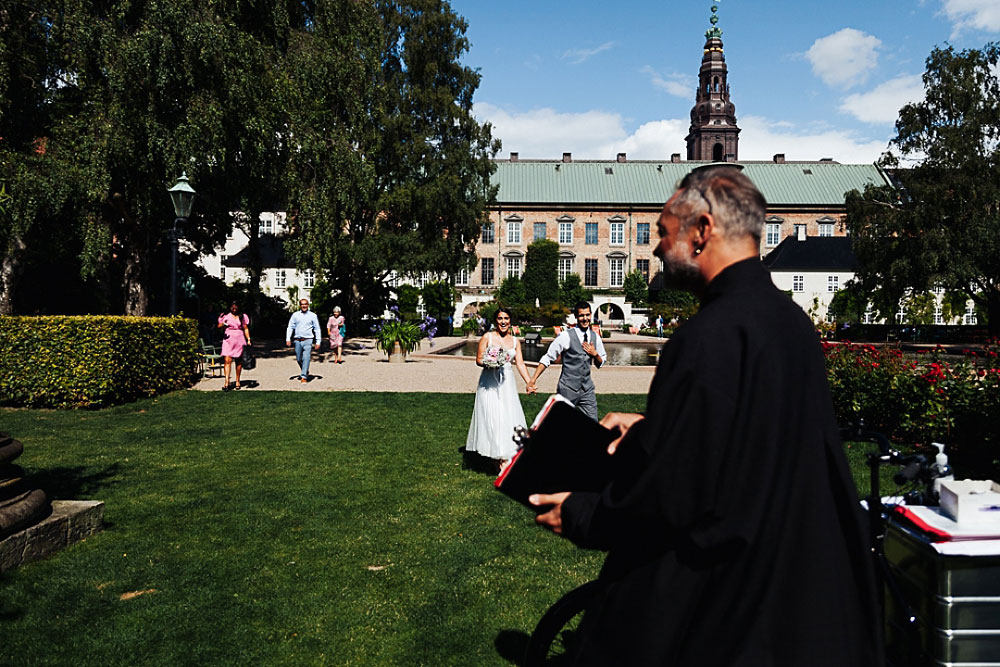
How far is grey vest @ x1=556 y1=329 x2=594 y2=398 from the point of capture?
27.0 feet

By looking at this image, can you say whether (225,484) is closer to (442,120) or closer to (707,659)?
(707,659)

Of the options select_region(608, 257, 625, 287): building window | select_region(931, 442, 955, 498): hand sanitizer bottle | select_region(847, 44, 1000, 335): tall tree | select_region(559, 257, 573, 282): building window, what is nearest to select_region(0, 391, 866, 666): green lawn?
select_region(931, 442, 955, 498): hand sanitizer bottle

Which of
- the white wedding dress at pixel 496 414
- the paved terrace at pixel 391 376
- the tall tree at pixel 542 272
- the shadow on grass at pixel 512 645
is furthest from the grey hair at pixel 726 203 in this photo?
the tall tree at pixel 542 272

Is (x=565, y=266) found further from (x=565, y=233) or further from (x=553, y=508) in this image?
(x=553, y=508)

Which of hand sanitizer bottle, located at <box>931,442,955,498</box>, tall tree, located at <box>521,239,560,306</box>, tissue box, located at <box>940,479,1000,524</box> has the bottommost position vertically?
tissue box, located at <box>940,479,1000,524</box>

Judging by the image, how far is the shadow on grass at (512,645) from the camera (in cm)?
394

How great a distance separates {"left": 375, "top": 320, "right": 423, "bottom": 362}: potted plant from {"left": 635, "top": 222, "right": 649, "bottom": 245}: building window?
50482mm

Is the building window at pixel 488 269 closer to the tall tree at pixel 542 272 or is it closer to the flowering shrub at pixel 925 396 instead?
the tall tree at pixel 542 272

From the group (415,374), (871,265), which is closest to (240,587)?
(415,374)

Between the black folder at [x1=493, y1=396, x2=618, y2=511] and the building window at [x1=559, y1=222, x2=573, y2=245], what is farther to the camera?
the building window at [x1=559, y1=222, x2=573, y2=245]

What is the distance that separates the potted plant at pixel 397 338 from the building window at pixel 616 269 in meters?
48.7

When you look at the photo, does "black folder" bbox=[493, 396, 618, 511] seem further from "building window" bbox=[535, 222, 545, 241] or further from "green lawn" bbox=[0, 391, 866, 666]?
"building window" bbox=[535, 222, 545, 241]

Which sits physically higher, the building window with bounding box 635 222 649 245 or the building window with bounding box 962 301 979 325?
the building window with bounding box 635 222 649 245

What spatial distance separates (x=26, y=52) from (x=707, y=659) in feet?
66.3
